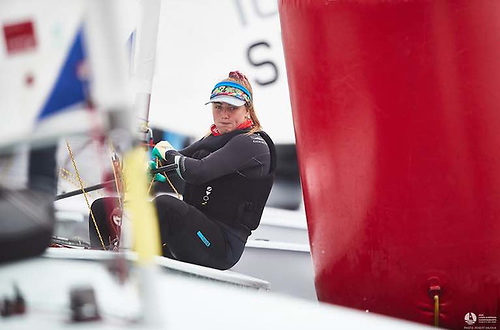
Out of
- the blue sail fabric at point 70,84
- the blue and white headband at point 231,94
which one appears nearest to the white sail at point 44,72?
the blue sail fabric at point 70,84

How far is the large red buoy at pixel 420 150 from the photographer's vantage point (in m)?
1.83

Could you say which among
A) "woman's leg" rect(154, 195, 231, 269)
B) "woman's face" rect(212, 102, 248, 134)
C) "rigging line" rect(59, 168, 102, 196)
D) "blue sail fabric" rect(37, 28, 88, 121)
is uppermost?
"blue sail fabric" rect(37, 28, 88, 121)

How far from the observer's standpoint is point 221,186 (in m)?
2.37

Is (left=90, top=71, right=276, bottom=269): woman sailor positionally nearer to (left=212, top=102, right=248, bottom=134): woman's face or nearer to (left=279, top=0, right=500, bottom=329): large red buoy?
(left=212, top=102, right=248, bottom=134): woman's face

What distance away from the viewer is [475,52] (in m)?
1.83

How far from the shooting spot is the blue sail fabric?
3.38 ft

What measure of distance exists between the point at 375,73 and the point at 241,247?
2.42ft

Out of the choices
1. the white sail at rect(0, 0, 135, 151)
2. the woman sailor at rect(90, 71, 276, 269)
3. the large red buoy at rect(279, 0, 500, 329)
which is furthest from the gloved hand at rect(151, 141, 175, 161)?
the white sail at rect(0, 0, 135, 151)

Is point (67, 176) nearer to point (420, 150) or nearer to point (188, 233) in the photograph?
point (188, 233)

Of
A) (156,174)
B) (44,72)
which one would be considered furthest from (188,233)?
(44,72)

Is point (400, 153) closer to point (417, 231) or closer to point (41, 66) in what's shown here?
point (417, 231)

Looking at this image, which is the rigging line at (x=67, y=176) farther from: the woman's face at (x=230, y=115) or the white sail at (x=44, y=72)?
the white sail at (x=44, y=72)

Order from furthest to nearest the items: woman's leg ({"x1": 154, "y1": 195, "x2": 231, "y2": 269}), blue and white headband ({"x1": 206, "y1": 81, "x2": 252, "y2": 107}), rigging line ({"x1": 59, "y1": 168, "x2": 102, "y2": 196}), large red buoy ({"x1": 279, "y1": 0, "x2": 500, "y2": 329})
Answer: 1. rigging line ({"x1": 59, "y1": 168, "x2": 102, "y2": 196})
2. blue and white headband ({"x1": 206, "y1": 81, "x2": 252, "y2": 107})
3. woman's leg ({"x1": 154, "y1": 195, "x2": 231, "y2": 269})
4. large red buoy ({"x1": 279, "y1": 0, "x2": 500, "y2": 329})

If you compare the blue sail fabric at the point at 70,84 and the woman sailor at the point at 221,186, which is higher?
the blue sail fabric at the point at 70,84
